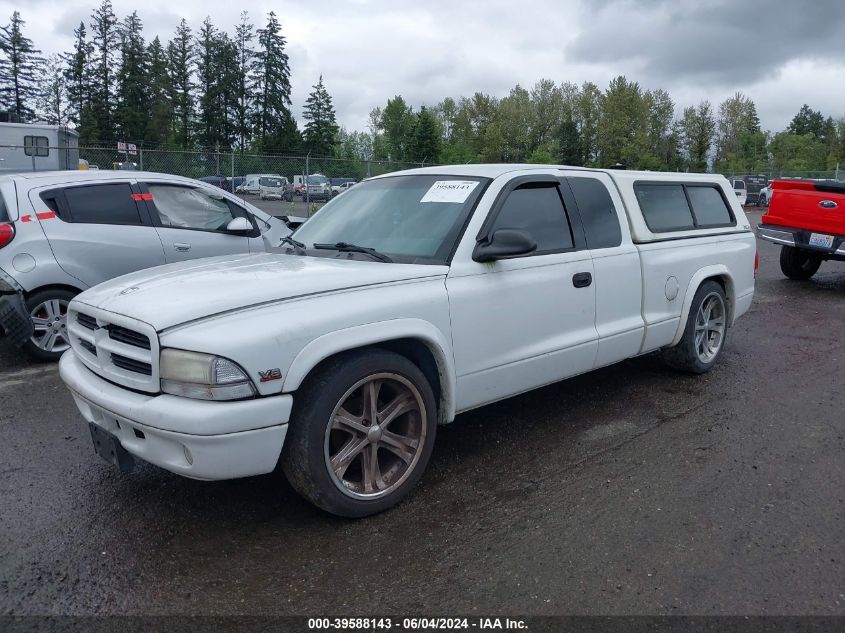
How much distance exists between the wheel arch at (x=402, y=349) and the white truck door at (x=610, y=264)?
1.37 meters

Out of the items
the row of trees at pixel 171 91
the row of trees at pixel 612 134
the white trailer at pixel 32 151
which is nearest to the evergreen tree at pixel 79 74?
the row of trees at pixel 171 91

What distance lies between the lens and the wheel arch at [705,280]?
17.4ft

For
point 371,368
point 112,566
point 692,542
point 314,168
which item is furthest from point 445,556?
point 314,168

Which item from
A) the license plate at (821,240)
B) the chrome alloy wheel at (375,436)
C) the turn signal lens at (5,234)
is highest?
the turn signal lens at (5,234)

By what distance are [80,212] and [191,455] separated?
4363 mm

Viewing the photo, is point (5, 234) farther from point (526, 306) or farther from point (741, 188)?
point (741, 188)

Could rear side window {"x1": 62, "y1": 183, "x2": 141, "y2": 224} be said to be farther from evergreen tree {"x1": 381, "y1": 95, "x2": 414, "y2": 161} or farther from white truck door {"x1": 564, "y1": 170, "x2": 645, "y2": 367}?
evergreen tree {"x1": 381, "y1": 95, "x2": 414, "y2": 161}

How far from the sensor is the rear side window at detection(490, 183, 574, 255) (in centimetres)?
414

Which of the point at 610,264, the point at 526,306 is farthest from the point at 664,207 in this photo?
the point at 526,306

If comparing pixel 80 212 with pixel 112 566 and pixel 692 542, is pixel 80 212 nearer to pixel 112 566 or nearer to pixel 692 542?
pixel 112 566

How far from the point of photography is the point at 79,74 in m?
72.4

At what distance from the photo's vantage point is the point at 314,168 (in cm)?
1988

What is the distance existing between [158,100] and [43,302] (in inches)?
3031

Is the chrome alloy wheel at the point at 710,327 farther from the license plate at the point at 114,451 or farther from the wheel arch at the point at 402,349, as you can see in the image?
the license plate at the point at 114,451
